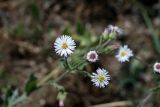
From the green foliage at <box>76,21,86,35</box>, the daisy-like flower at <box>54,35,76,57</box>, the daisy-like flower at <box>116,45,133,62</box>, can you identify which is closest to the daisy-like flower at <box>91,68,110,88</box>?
the daisy-like flower at <box>54,35,76,57</box>

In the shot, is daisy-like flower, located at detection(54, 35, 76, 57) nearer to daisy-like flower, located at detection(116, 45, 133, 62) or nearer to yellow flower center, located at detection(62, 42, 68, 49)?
yellow flower center, located at detection(62, 42, 68, 49)

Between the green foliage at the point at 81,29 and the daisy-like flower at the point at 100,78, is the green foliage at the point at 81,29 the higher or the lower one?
the higher one

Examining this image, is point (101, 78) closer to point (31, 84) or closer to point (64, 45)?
point (64, 45)

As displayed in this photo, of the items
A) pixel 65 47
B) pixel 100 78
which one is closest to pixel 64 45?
pixel 65 47

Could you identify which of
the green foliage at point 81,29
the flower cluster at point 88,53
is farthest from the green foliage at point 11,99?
the green foliage at point 81,29

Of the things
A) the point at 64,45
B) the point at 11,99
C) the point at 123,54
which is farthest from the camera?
the point at 11,99

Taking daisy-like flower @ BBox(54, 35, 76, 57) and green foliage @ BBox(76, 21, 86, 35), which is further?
green foliage @ BBox(76, 21, 86, 35)

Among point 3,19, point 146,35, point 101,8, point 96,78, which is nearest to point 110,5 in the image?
point 101,8

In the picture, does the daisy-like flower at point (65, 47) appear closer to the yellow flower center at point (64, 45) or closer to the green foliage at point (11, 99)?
the yellow flower center at point (64, 45)

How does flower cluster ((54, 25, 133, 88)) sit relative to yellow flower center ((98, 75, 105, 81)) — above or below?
above

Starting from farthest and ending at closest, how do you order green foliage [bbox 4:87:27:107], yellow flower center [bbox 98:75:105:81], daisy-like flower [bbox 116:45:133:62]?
1. green foliage [bbox 4:87:27:107]
2. daisy-like flower [bbox 116:45:133:62]
3. yellow flower center [bbox 98:75:105:81]

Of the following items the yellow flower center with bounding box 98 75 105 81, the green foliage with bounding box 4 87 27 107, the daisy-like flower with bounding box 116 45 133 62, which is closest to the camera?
the yellow flower center with bounding box 98 75 105 81
